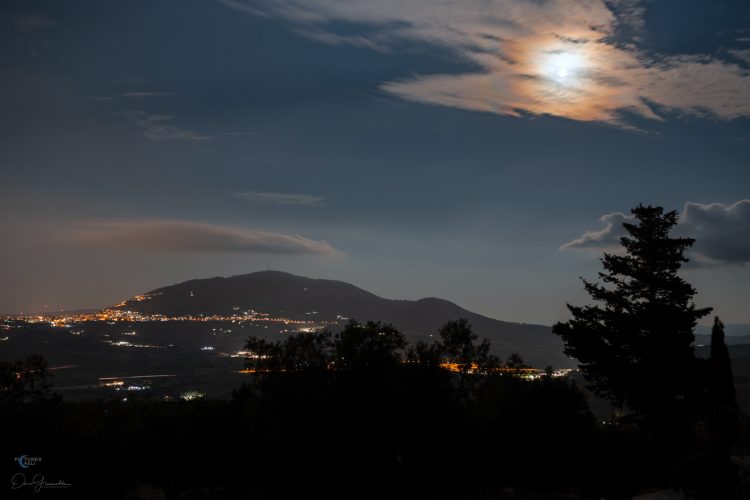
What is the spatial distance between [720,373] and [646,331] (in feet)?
20.4

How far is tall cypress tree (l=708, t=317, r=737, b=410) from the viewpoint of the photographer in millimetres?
28453

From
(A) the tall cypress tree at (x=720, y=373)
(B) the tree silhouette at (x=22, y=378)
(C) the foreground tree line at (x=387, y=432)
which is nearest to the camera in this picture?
(C) the foreground tree line at (x=387, y=432)

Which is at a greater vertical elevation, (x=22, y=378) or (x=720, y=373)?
(x=720, y=373)

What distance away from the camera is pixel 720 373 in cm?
2912

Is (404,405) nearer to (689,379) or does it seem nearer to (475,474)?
(475,474)

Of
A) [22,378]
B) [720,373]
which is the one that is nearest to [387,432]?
[720,373]

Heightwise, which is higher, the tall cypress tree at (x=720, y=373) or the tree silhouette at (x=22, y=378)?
the tall cypress tree at (x=720, y=373)

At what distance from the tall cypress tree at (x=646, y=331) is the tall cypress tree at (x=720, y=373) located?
287cm

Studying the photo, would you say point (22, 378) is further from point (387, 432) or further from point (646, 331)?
point (646, 331)

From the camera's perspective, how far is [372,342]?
2545 cm

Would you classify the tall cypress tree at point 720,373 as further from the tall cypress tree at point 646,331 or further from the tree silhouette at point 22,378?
the tree silhouette at point 22,378

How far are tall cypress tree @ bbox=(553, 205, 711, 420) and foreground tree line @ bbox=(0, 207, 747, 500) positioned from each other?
229 mm

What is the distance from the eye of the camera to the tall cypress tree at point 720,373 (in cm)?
2845

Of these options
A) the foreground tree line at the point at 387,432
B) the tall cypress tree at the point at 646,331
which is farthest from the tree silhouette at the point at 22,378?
the tall cypress tree at the point at 646,331
